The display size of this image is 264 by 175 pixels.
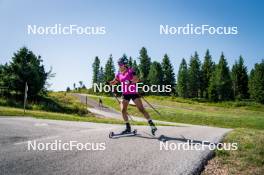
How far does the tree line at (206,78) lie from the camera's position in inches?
3565

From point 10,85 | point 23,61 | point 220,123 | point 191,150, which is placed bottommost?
point 220,123

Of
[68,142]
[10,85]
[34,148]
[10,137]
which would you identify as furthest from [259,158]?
[10,85]

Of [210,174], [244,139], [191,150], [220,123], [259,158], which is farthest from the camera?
[220,123]

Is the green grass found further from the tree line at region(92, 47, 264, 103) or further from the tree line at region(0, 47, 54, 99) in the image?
the tree line at region(92, 47, 264, 103)

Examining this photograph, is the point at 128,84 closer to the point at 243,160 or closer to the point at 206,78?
the point at 243,160

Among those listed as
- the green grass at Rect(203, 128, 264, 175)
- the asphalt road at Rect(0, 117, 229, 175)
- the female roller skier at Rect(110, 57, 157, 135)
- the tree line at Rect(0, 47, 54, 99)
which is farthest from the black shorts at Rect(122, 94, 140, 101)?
the tree line at Rect(0, 47, 54, 99)

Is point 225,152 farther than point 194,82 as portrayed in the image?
No

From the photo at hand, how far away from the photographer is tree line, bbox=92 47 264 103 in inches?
3565

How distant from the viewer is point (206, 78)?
10100 centimetres

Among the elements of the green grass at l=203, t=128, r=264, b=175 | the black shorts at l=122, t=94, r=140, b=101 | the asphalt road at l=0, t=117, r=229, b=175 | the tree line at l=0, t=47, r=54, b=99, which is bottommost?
the green grass at l=203, t=128, r=264, b=175

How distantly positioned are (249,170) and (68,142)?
4.67 metres

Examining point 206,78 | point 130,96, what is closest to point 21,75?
point 130,96

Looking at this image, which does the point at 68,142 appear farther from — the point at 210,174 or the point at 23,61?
the point at 23,61

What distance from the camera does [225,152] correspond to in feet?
25.6
